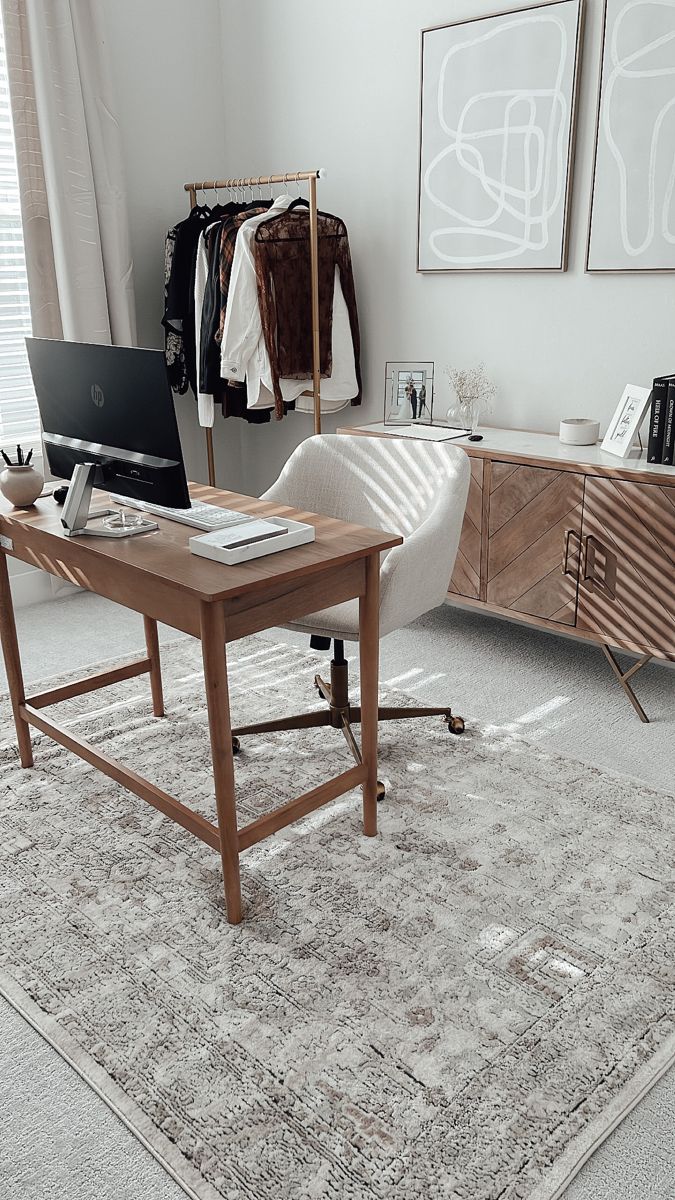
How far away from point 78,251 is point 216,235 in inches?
22.8

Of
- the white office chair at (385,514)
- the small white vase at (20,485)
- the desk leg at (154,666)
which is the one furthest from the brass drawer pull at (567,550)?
the small white vase at (20,485)

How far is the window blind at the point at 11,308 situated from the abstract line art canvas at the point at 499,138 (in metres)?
1.65

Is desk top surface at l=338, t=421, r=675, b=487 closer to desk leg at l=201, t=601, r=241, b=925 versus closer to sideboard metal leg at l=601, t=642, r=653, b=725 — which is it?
sideboard metal leg at l=601, t=642, r=653, b=725

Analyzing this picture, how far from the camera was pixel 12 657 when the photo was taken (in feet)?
8.70

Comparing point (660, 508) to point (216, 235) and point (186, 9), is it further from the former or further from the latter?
point (186, 9)

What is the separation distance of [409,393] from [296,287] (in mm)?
658

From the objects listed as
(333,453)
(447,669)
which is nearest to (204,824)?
(333,453)

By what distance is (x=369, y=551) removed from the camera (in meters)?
2.13

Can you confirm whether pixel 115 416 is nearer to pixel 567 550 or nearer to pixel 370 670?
pixel 370 670

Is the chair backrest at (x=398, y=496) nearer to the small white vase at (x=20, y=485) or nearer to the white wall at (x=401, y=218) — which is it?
the small white vase at (x=20, y=485)

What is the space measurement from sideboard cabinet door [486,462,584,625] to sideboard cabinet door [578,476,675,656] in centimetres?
5

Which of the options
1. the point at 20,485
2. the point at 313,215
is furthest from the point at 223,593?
the point at 313,215

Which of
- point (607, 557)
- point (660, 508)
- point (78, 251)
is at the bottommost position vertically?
point (607, 557)

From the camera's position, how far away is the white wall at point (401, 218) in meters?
3.23
